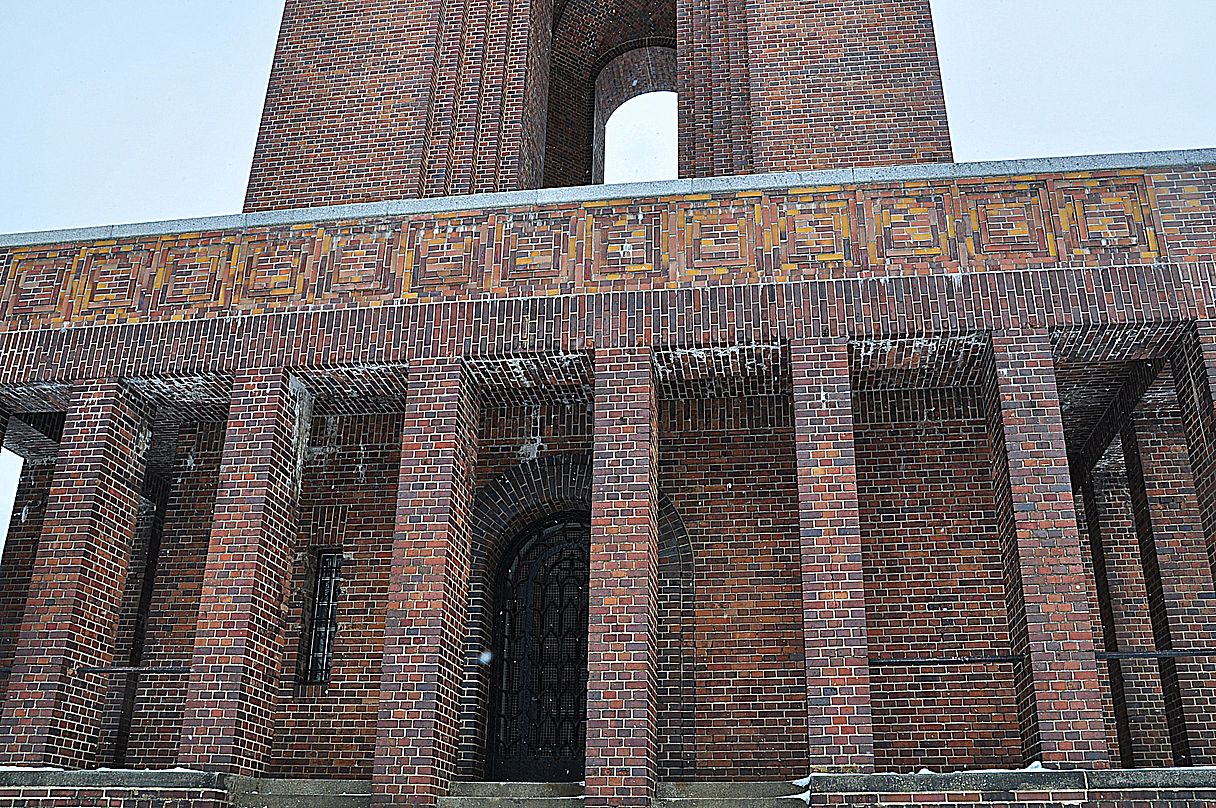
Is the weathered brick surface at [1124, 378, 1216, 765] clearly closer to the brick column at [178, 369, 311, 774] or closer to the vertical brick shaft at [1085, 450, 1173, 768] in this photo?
the vertical brick shaft at [1085, 450, 1173, 768]

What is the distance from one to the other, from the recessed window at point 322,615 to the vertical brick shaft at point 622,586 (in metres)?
3.34

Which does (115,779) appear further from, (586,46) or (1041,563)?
(586,46)

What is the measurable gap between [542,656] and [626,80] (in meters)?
10.4

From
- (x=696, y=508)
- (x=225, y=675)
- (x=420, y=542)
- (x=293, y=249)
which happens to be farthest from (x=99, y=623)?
(x=696, y=508)

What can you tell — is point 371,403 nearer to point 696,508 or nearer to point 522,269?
point 522,269

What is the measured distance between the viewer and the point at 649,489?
9617 mm

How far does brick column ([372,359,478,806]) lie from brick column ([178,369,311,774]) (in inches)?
49.1

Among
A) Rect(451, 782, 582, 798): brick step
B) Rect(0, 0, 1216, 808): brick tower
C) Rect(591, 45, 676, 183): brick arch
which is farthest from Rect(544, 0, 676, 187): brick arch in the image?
Rect(451, 782, 582, 798): brick step

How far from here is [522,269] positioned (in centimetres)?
1050

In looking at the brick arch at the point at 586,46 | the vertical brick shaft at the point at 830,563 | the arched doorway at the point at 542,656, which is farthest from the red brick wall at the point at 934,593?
the brick arch at the point at 586,46

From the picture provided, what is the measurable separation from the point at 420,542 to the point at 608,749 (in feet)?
7.72

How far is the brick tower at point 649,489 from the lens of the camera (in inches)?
357

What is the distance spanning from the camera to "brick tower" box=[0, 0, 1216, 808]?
9078mm

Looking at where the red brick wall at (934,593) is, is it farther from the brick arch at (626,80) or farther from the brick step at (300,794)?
the brick arch at (626,80)
